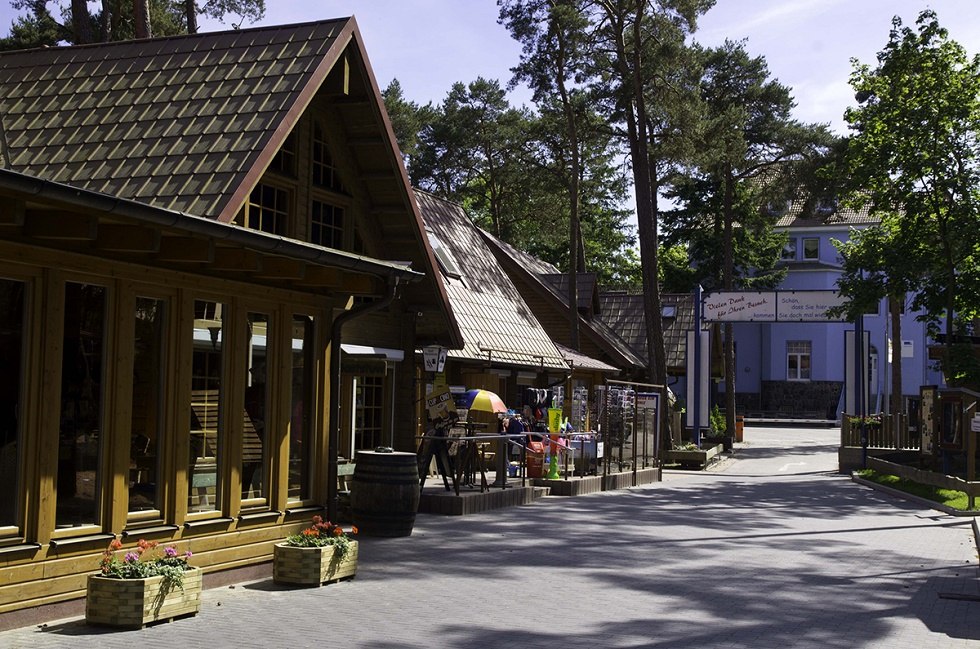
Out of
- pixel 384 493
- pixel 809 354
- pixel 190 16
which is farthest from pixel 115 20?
pixel 809 354

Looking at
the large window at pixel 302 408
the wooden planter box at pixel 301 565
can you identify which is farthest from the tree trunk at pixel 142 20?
the wooden planter box at pixel 301 565

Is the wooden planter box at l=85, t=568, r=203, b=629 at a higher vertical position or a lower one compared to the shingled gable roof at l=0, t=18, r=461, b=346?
lower

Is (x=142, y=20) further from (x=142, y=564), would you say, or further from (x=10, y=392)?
(x=142, y=564)

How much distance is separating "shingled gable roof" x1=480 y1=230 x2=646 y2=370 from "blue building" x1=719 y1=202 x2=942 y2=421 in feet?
87.7

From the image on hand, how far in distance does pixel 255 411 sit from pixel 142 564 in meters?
2.64

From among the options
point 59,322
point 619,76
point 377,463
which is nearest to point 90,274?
point 59,322

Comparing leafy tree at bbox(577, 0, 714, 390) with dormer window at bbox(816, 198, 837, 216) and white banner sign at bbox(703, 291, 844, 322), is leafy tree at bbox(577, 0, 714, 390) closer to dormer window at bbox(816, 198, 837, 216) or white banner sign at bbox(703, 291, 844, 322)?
white banner sign at bbox(703, 291, 844, 322)

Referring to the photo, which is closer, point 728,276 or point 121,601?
point 121,601

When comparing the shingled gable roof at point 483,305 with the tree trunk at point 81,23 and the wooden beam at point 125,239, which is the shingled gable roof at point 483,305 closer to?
the tree trunk at point 81,23

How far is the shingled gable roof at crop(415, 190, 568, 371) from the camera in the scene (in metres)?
27.1

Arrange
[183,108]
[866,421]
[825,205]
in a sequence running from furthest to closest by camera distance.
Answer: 1. [825,205]
2. [866,421]
3. [183,108]

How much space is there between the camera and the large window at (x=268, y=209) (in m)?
15.9

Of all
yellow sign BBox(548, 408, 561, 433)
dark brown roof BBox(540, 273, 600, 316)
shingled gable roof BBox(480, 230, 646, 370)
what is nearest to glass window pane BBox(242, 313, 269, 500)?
yellow sign BBox(548, 408, 561, 433)

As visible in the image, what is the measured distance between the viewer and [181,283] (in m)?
10.2
